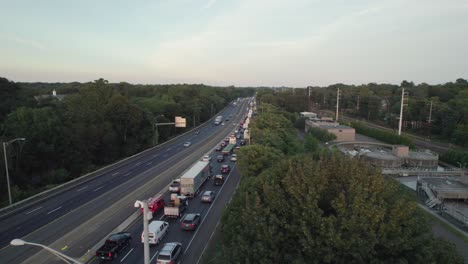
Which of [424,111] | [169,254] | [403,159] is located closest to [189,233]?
[169,254]

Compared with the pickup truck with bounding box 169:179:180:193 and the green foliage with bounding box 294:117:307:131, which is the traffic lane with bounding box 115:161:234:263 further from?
the green foliage with bounding box 294:117:307:131

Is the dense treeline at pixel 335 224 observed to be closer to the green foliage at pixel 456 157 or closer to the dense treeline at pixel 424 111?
the green foliage at pixel 456 157

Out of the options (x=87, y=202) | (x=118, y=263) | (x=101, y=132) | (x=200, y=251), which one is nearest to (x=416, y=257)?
(x=200, y=251)

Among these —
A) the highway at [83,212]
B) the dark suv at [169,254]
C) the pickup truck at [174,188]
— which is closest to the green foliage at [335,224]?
the dark suv at [169,254]

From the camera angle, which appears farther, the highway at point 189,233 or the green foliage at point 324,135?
the green foliage at point 324,135

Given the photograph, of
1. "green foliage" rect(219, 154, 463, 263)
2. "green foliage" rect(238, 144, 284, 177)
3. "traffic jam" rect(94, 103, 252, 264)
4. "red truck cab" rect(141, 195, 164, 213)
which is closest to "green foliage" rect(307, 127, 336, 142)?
"traffic jam" rect(94, 103, 252, 264)

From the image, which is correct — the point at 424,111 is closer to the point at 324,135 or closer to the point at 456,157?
the point at 456,157
